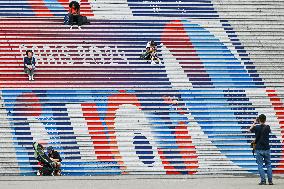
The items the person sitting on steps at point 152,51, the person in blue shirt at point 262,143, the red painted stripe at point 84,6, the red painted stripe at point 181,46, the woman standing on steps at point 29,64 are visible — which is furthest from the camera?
the red painted stripe at point 84,6

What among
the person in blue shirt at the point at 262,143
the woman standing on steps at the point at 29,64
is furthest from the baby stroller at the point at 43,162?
the person in blue shirt at the point at 262,143

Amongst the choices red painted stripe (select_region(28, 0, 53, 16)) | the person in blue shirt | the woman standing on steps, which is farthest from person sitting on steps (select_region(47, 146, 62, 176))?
the person in blue shirt

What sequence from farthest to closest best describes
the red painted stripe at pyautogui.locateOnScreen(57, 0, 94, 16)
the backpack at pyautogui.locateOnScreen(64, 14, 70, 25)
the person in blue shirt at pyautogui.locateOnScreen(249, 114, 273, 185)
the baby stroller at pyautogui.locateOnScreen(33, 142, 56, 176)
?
the red painted stripe at pyautogui.locateOnScreen(57, 0, 94, 16) → the backpack at pyautogui.locateOnScreen(64, 14, 70, 25) → the baby stroller at pyautogui.locateOnScreen(33, 142, 56, 176) → the person in blue shirt at pyautogui.locateOnScreen(249, 114, 273, 185)

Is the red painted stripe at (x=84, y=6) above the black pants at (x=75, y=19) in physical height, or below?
above

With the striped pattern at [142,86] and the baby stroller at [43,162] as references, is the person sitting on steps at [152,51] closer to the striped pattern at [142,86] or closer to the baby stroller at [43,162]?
the striped pattern at [142,86]

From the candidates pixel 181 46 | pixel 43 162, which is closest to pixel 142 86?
pixel 181 46

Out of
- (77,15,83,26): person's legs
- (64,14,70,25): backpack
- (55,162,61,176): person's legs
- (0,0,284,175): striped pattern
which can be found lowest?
(55,162,61,176): person's legs

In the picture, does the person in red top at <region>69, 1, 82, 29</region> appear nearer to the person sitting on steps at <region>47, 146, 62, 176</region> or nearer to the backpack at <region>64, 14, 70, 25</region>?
the backpack at <region>64, 14, 70, 25</region>

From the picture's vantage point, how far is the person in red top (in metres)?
27.2

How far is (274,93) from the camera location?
26.1 m

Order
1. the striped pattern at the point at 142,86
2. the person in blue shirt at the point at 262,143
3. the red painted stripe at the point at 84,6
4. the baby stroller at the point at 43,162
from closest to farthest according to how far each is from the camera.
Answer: the person in blue shirt at the point at 262,143 → the baby stroller at the point at 43,162 → the striped pattern at the point at 142,86 → the red painted stripe at the point at 84,6

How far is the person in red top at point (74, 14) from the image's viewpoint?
27.2 metres

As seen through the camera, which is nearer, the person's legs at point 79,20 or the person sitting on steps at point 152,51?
the person sitting on steps at point 152,51

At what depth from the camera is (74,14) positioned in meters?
27.2
